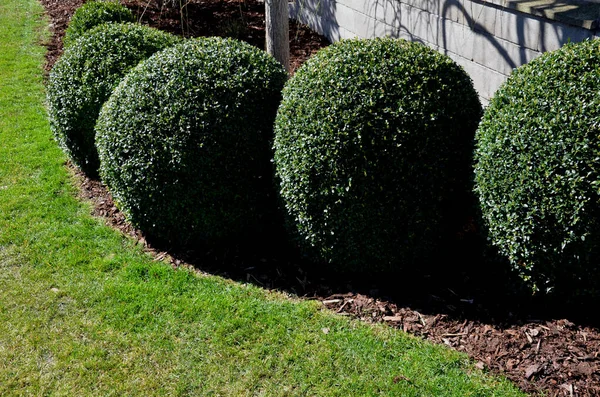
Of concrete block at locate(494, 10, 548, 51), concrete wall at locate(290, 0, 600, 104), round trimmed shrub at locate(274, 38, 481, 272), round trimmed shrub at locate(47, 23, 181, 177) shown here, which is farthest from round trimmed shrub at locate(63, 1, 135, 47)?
concrete block at locate(494, 10, 548, 51)

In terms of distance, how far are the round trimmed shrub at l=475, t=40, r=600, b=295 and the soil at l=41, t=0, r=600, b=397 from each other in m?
0.29

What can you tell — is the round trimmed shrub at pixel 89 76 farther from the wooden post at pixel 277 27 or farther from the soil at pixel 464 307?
the wooden post at pixel 277 27

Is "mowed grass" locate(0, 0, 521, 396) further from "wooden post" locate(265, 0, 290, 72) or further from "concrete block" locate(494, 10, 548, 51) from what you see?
"concrete block" locate(494, 10, 548, 51)

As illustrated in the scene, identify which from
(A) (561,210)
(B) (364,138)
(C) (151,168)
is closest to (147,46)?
(C) (151,168)

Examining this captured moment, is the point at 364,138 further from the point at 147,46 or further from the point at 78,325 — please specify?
the point at 147,46

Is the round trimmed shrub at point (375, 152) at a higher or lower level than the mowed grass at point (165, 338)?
higher

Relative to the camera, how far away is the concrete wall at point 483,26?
564 cm

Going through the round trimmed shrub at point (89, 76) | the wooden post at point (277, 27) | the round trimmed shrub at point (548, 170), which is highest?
the wooden post at point (277, 27)

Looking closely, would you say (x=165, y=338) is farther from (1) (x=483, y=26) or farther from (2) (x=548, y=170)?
(1) (x=483, y=26)

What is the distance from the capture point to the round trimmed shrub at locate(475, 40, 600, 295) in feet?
12.2

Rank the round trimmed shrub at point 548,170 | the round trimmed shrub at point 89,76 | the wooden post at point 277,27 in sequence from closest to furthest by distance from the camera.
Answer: the round trimmed shrub at point 548,170
the round trimmed shrub at point 89,76
the wooden post at point 277,27

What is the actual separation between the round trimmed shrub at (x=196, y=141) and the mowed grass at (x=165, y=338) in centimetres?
50

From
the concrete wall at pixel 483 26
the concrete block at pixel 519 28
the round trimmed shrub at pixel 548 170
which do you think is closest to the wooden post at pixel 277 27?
the concrete wall at pixel 483 26

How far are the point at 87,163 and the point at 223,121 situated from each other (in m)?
2.30
